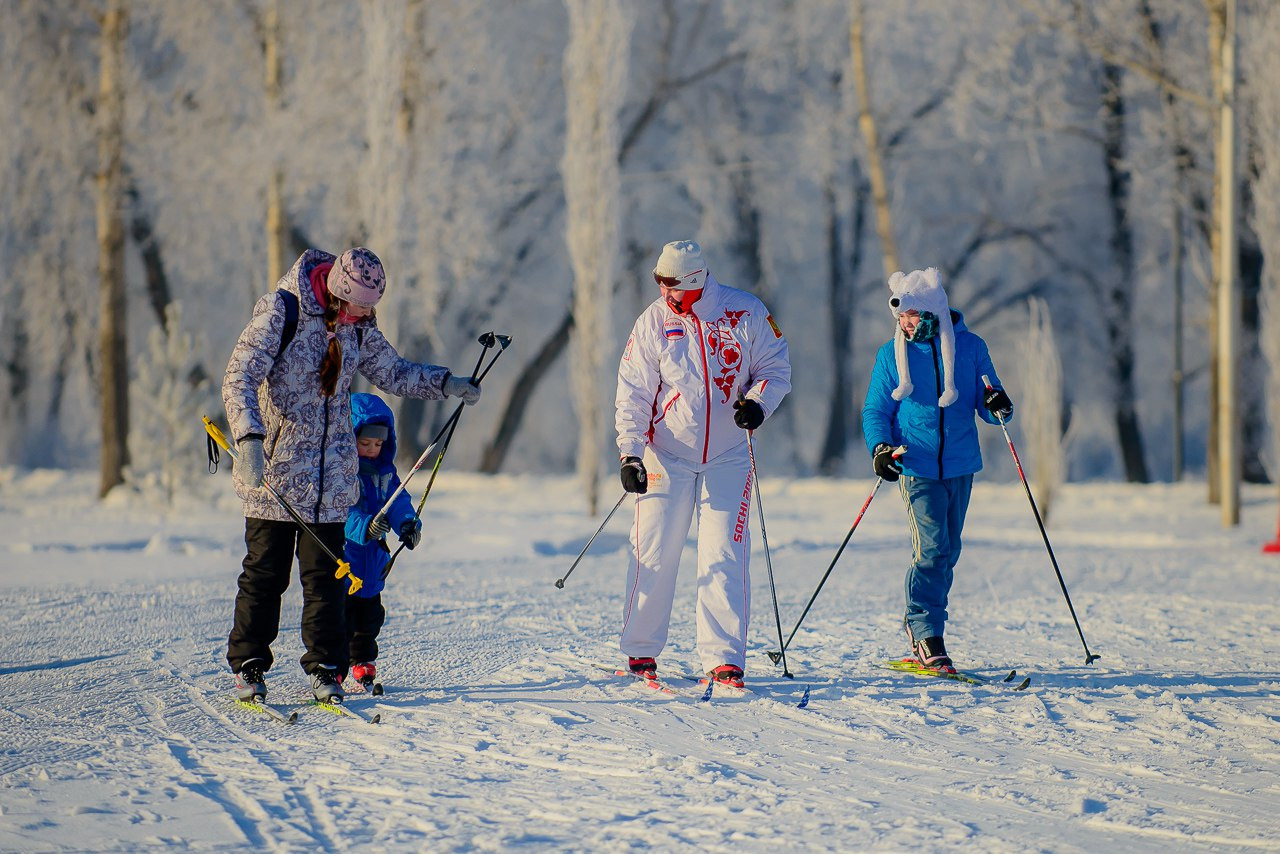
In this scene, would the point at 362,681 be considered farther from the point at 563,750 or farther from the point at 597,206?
the point at 597,206

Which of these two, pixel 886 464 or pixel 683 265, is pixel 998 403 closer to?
pixel 886 464

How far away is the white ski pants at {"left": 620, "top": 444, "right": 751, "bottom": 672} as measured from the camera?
18.2 ft

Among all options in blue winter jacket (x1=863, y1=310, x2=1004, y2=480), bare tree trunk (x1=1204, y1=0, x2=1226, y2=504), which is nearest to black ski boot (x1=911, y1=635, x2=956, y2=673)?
blue winter jacket (x1=863, y1=310, x2=1004, y2=480)

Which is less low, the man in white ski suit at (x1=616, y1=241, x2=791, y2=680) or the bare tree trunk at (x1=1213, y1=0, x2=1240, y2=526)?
the bare tree trunk at (x1=1213, y1=0, x2=1240, y2=526)

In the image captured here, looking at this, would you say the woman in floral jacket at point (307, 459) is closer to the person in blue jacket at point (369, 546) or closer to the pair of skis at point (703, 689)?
the person in blue jacket at point (369, 546)

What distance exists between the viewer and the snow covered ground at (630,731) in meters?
3.77

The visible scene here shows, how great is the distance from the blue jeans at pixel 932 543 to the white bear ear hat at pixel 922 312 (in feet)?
1.22

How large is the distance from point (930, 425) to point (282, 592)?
2.74 metres

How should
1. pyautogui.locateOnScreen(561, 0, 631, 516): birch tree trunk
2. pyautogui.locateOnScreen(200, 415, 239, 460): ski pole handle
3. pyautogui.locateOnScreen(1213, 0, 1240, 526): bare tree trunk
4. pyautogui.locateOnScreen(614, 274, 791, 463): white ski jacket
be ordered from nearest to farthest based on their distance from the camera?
1. pyautogui.locateOnScreen(200, 415, 239, 460): ski pole handle
2. pyautogui.locateOnScreen(614, 274, 791, 463): white ski jacket
3. pyautogui.locateOnScreen(1213, 0, 1240, 526): bare tree trunk
4. pyautogui.locateOnScreen(561, 0, 631, 516): birch tree trunk

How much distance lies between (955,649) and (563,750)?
2.80 m

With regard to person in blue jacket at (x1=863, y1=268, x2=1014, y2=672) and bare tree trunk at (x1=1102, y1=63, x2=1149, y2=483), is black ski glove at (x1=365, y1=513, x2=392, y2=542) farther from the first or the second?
bare tree trunk at (x1=1102, y1=63, x2=1149, y2=483)

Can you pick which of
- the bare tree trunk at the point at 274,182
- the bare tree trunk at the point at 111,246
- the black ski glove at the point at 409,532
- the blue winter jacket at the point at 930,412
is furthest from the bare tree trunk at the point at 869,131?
the black ski glove at the point at 409,532

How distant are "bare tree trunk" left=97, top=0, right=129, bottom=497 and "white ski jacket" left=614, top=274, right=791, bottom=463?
13445mm

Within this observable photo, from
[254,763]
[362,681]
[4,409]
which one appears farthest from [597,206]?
[4,409]
